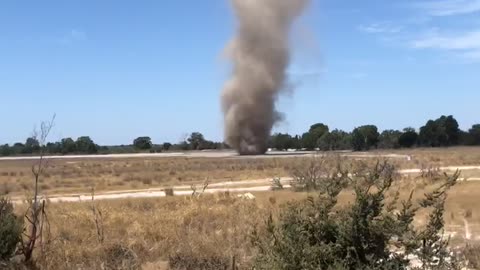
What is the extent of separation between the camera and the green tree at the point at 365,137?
99.3 metres

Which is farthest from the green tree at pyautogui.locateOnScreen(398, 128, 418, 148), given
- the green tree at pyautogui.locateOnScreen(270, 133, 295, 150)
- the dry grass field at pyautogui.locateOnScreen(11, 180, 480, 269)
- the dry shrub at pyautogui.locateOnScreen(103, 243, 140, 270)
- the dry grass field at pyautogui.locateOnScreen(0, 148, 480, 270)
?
the dry shrub at pyautogui.locateOnScreen(103, 243, 140, 270)

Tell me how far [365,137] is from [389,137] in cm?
851

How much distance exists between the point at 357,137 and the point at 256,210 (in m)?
87.4

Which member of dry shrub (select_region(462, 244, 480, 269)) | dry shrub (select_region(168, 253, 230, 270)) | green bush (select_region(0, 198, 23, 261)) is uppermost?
green bush (select_region(0, 198, 23, 261))

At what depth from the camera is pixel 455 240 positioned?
1250 cm

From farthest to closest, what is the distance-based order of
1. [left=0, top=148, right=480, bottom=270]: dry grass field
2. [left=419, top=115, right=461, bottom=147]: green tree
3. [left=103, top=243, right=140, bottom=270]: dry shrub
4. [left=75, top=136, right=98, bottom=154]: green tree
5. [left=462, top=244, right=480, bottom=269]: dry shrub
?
1. [left=75, top=136, right=98, bottom=154]: green tree
2. [left=419, top=115, right=461, bottom=147]: green tree
3. [left=0, top=148, right=480, bottom=270]: dry grass field
4. [left=103, top=243, right=140, bottom=270]: dry shrub
5. [left=462, top=244, right=480, bottom=269]: dry shrub

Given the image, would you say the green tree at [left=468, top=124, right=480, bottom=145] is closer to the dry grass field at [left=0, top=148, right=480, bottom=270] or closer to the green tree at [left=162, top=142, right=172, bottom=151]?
the green tree at [left=162, top=142, right=172, bottom=151]

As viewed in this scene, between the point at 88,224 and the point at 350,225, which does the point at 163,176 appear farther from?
the point at 350,225

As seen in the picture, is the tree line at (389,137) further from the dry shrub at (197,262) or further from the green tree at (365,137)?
the dry shrub at (197,262)

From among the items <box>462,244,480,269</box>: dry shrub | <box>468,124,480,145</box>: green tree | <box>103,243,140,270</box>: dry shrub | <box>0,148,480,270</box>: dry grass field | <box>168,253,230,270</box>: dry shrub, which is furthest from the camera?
Result: <box>468,124,480,145</box>: green tree

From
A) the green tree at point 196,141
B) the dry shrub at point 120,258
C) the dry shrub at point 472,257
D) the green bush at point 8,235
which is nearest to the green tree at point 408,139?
Answer: the green tree at point 196,141

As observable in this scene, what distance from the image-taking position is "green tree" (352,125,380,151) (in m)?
99.3

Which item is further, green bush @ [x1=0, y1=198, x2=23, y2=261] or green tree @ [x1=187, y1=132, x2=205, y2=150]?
green tree @ [x1=187, y1=132, x2=205, y2=150]

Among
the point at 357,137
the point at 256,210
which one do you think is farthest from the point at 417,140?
the point at 256,210
